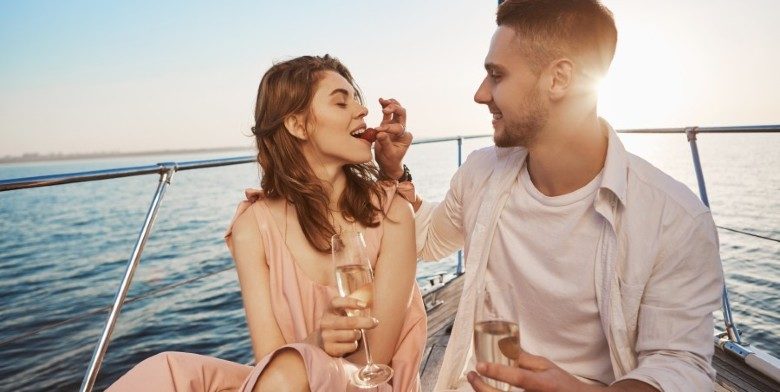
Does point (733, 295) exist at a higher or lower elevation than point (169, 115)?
lower

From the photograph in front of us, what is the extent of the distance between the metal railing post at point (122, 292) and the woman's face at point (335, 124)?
0.63 m

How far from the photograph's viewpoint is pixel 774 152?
31.6m

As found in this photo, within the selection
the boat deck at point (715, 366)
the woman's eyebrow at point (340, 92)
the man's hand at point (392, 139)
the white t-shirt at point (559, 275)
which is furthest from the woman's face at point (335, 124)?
the boat deck at point (715, 366)

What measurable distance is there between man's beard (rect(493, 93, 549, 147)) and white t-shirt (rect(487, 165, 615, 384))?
0.15 metres

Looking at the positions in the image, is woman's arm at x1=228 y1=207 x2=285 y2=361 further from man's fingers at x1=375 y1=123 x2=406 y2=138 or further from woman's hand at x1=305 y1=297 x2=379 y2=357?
man's fingers at x1=375 y1=123 x2=406 y2=138

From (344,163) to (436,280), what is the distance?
201cm

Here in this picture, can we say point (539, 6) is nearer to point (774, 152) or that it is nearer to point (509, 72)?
point (509, 72)

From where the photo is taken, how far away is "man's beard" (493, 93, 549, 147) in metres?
1.39

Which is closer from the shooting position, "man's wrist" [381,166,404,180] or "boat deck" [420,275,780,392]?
"man's wrist" [381,166,404,180]

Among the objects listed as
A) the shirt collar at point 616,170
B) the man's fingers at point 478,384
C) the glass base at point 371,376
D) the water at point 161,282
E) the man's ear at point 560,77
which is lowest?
the water at point 161,282

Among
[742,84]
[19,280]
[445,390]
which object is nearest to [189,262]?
[19,280]

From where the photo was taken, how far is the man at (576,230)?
1.09 metres

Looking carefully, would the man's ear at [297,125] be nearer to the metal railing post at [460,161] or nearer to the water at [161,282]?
the water at [161,282]

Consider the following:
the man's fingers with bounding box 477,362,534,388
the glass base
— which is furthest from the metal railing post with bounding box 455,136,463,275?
the man's fingers with bounding box 477,362,534,388
